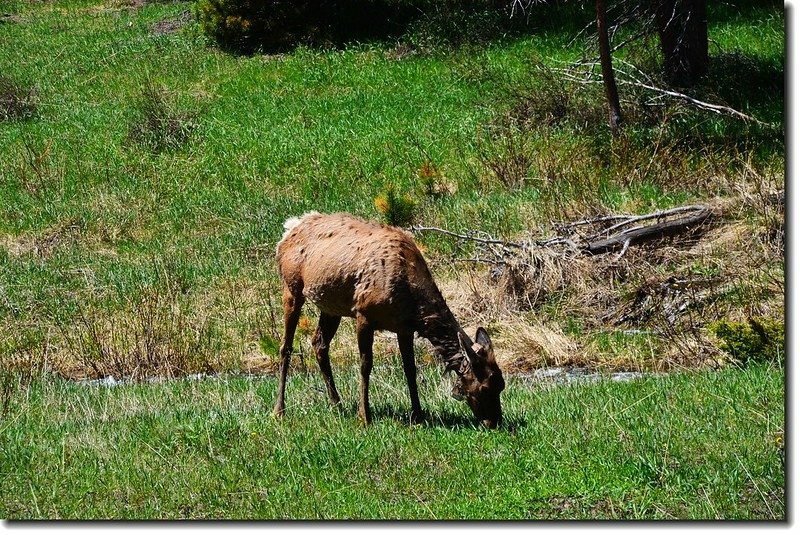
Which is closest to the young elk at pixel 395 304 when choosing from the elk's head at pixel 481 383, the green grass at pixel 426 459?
the elk's head at pixel 481 383

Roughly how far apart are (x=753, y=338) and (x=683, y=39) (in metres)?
12.1

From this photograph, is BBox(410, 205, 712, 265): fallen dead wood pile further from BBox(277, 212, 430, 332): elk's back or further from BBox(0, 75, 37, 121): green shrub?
BBox(0, 75, 37, 121): green shrub

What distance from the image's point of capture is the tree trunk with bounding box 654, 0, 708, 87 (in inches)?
821

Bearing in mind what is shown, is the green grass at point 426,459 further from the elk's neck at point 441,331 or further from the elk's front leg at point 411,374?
the elk's neck at point 441,331

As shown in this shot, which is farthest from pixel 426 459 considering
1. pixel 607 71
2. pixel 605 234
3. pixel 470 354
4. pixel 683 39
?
pixel 683 39

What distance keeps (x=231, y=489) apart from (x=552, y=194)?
34.3ft

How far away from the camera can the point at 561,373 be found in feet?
40.0

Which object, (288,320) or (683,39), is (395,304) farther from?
(683,39)

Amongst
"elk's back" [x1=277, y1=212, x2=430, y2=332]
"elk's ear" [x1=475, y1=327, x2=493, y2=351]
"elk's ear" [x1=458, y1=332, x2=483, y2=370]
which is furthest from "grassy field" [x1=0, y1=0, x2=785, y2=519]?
"elk's back" [x1=277, y1=212, x2=430, y2=332]

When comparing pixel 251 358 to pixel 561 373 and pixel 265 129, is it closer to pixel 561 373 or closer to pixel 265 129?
pixel 561 373

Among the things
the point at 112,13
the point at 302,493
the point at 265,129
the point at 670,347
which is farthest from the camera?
the point at 112,13

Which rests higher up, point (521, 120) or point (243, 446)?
point (243, 446)

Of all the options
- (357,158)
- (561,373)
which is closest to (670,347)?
(561,373)

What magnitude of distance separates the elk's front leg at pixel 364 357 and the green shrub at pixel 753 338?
12.1ft
